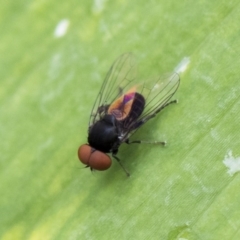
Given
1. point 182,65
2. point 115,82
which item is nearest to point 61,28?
point 115,82

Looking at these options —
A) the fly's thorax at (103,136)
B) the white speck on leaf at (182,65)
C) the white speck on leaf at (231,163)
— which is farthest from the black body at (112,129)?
the white speck on leaf at (231,163)

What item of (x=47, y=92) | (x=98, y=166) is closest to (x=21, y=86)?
(x=47, y=92)

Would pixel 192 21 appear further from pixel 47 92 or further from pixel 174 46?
pixel 47 92

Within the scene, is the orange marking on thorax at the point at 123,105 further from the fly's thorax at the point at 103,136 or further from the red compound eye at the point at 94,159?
the red compound eye at the point at 94,159

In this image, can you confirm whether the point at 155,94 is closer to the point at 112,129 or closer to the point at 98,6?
the point at 112,129

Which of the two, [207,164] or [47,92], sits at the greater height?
[47,92]

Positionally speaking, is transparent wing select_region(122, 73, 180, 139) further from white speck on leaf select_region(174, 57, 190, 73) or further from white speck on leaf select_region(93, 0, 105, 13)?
white speck on leaf select_region(93, 0, 105, 13)
